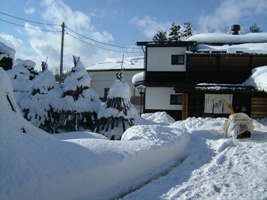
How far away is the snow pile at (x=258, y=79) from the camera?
14273mm

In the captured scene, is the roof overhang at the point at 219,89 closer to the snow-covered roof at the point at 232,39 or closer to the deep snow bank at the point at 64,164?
the snow-covered roof at the point at 232,39

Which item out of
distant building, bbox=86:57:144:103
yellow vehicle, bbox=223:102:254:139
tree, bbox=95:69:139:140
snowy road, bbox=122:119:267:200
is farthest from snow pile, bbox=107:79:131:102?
distant building, bbox=86:57:144:103

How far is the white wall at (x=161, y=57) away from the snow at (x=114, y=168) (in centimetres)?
1171

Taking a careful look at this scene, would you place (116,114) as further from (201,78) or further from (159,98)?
(201,78)

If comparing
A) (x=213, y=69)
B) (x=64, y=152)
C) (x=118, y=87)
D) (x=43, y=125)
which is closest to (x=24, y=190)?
(x=64, y=152)

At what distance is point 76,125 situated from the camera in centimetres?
1067

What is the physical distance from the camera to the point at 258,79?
50.2ft

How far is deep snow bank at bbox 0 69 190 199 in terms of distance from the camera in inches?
140

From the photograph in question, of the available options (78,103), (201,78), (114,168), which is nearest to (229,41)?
(201,78)

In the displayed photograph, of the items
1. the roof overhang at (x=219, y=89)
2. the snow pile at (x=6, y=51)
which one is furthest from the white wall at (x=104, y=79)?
the snow pile at (x=6, y=51)

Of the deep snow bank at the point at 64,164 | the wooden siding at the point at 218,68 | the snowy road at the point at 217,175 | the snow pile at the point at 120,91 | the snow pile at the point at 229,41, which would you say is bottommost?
the snowy road at the point at 217,175

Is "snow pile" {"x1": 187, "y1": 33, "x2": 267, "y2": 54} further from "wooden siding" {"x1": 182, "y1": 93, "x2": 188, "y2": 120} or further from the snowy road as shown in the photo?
the snowy road

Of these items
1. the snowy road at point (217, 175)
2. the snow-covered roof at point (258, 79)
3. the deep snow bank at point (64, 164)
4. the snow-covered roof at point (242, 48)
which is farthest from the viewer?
the snow-covered roof at point (242, 48)

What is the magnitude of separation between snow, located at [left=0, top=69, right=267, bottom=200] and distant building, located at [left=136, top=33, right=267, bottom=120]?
356 inches
